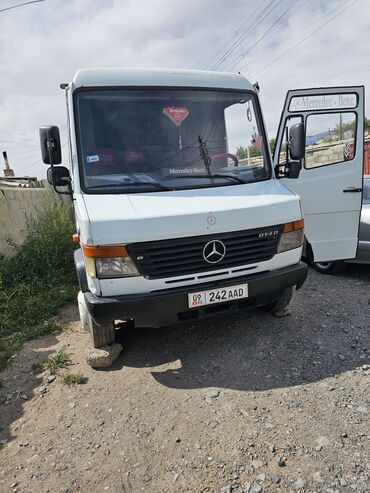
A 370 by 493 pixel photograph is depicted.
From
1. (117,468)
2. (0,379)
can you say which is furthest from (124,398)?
(0,379)

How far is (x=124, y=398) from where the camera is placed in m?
3.02

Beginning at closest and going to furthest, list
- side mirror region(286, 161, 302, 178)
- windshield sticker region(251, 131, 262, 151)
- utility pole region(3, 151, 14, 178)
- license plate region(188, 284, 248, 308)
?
license plate region(188, 284, 248, 308) → windshield sticker region(251, 131, 262, 151) → side mirror region(286, 161, 302, 178) → utility pole region(3, 151, 14, 178)

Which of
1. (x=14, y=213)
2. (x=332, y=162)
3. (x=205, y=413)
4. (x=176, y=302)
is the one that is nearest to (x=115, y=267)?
(x=176, y=302)

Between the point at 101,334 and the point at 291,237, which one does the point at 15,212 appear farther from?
the point at 291,237

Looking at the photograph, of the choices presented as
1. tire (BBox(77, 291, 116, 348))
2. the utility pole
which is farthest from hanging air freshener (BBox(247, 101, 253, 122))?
the utility pole

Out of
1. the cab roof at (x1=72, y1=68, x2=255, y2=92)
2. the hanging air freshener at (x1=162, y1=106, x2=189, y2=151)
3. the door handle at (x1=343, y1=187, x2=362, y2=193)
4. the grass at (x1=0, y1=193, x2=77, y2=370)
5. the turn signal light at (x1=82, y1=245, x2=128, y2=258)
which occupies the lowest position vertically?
the grass at (x1=0, y1=193, x2=77, y2=370)

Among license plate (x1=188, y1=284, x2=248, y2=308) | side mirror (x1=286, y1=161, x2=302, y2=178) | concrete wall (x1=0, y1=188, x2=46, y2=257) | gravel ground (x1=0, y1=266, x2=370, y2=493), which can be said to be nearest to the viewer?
gravel ground (x1=0, y1=266, x2=370, y2=493)

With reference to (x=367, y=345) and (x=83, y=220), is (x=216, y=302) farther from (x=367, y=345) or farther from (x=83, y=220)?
(x=367, y=345)

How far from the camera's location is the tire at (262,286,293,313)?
3.91m

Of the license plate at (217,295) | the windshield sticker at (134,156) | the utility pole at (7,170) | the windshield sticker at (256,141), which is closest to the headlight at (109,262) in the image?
the license plate at (217,295)

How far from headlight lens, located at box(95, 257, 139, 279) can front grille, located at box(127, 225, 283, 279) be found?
5 cm

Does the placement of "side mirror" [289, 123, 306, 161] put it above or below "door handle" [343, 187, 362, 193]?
above

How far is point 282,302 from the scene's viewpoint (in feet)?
13.2

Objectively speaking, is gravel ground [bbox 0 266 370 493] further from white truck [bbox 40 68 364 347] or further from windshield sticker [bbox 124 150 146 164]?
windshield sticker [bbox 124 150 146 164]
